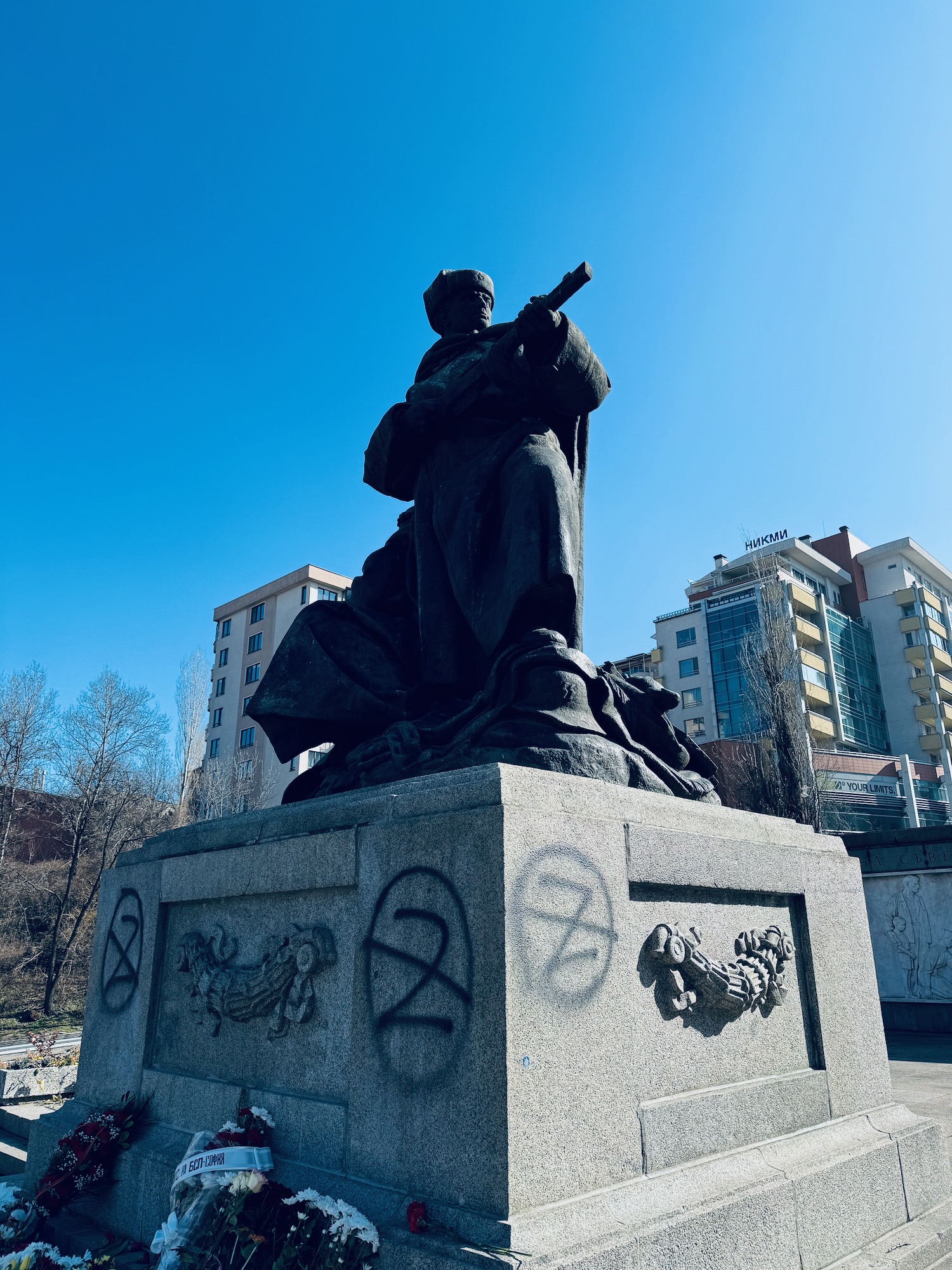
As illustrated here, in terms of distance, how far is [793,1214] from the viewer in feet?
10.1

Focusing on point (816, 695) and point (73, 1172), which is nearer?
point (73, 1172)

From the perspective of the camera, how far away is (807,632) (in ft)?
146

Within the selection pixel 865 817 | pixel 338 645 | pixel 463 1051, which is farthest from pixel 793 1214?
pixel 865 817

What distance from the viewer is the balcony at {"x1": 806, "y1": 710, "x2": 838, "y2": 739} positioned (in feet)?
136

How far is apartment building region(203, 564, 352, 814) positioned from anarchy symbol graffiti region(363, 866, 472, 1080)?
37.8m

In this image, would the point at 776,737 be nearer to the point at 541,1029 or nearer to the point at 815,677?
the point at 541,1029

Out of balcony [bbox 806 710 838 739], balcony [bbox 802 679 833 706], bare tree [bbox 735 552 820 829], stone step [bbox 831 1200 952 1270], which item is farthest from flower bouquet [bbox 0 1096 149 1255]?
balcony [bbox 802 679 833 706]

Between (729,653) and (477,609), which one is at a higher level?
(729,653)

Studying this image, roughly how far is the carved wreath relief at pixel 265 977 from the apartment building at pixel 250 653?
36655mm

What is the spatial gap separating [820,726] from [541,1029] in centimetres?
4304

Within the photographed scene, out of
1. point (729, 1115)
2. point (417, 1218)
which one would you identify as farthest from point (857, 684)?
point (417, 1218)

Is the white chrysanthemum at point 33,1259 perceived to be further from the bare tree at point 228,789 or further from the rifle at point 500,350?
the bare tree at point 228,789

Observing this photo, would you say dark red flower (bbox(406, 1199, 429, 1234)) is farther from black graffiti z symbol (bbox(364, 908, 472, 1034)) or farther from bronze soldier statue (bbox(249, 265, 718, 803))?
bronze soldier statue (bbox(249, 265, 718, 803))

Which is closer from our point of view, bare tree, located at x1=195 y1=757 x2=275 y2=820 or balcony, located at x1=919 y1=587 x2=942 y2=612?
bare tree, located at x1=195 y1=757 x2=275 y2=820
